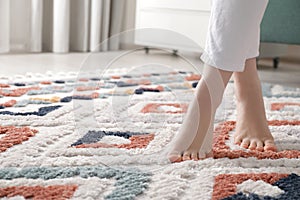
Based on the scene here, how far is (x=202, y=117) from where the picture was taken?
92 centimetres

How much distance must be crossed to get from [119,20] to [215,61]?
2.28 metres

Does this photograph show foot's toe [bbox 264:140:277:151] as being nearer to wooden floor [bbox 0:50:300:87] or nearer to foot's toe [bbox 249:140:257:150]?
foot's toe [bbox 249:140:257:150]

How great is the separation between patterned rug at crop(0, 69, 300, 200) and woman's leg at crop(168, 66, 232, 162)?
0.12ft

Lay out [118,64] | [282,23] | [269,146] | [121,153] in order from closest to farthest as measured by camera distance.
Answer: [121,153], [269,146], [282,23], [118,64]

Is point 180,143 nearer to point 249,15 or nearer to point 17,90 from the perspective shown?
point 249,15

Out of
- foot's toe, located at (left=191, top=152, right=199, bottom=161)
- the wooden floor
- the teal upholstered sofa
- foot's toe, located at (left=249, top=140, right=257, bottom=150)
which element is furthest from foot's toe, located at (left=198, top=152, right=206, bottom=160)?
the teal upholstered sofa

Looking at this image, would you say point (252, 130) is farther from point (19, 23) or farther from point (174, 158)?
point (19, 23)

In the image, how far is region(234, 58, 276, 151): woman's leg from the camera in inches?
39.4

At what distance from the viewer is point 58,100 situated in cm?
136

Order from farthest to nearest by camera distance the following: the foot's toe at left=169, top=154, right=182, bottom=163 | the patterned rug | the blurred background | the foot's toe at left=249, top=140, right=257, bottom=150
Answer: the blurred background
the foot's toe at left=249, top=140, right=257, bottom=150
the foot's toe at left=169, top=154, right=182, bottom=163
the patterned rug

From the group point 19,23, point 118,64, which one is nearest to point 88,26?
point 19,23

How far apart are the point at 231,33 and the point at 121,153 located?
289mm

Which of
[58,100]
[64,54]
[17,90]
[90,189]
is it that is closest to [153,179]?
[90,189]

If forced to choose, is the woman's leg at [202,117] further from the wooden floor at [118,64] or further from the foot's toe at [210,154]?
the wooden floor at [118,64]
